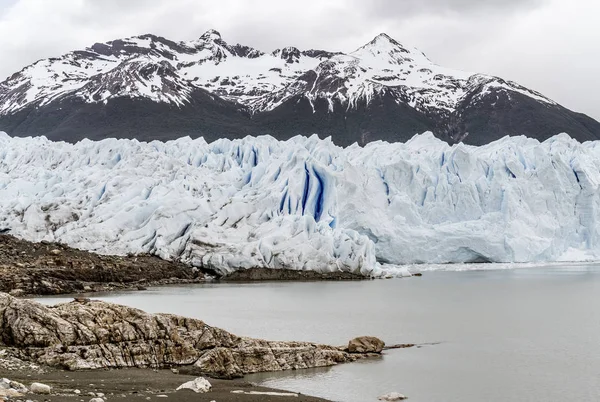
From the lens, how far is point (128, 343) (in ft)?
29.1

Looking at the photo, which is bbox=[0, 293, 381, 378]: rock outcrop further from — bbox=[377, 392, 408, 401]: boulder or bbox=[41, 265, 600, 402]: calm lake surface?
bbox=[377, 392, 408, 401]: boulder

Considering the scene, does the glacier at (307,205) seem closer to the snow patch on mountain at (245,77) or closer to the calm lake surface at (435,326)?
the calm lake surface at (435,326)

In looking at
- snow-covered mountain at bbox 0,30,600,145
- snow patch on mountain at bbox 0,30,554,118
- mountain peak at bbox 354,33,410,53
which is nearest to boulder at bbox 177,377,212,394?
snow-covered mountain at bbox 0,30,600,145

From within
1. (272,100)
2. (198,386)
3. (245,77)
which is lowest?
(198,386)

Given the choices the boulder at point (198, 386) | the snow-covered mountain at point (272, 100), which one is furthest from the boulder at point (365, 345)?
the snow-covered mountain at point (272, 100)

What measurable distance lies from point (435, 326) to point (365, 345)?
4.18m

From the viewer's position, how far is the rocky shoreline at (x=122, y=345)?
27.5 feet

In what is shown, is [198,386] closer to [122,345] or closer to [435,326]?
[122,345]

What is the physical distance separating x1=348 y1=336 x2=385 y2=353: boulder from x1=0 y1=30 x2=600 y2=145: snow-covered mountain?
246ft

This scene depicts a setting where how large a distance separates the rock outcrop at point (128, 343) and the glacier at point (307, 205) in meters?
14.5

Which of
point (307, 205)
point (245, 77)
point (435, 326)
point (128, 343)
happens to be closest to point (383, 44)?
point (245, 77)

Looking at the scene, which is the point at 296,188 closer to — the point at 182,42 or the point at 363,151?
the point at 363,151

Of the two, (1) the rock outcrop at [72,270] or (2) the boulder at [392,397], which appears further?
(1) the rock outcrop at [72,270]

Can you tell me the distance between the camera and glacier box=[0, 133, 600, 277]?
80.8 ft
